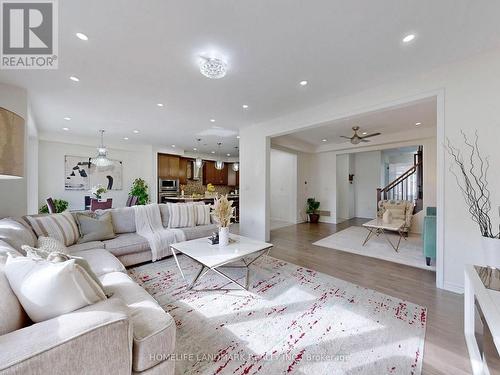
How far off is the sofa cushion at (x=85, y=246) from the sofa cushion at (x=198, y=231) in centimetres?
122

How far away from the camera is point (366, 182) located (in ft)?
26.3

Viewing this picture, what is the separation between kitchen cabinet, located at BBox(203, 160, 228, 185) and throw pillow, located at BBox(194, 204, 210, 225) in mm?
4787

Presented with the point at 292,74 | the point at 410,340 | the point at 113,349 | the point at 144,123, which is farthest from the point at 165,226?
the point at 410,340

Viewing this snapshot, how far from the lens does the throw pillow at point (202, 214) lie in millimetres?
4079

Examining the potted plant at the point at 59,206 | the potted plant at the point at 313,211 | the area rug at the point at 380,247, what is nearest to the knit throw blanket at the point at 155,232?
the area rug at the point at 380,247

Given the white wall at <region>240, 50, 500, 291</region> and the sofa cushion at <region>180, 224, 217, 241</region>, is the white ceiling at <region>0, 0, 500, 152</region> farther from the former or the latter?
the sofa cushion at <region>180, 224, 217, 241</region>

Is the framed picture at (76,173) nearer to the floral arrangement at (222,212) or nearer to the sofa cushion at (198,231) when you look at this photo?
the sofa cushion at (198,231)

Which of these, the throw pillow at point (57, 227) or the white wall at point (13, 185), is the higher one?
the white wall at point (13, 185)

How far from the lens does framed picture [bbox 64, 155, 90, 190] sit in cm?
584

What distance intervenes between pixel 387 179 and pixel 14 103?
35.3 ft

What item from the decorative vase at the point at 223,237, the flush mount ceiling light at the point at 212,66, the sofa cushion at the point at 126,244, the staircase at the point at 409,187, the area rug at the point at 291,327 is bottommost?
the area rug at the point at 291,327

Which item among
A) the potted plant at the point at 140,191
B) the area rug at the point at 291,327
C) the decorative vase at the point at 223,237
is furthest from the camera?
the potted plant at the point at 140,191

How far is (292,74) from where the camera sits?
105 inches

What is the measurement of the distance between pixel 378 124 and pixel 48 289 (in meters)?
5.60
